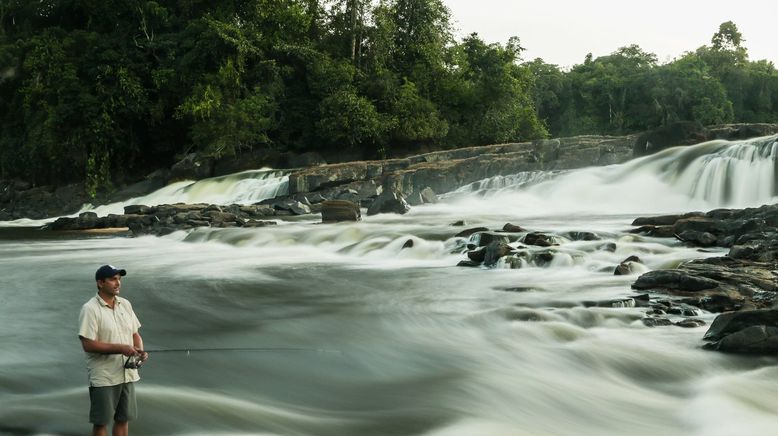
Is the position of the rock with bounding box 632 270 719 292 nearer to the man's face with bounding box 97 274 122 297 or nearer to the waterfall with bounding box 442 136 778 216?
the man's face with bounding box 97 274 122 297

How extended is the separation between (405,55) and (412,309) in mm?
28027

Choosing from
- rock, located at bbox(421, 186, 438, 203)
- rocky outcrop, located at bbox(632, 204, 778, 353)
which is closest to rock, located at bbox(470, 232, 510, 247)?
rocky outcrop, located at bbox(632, 204, 778, 353)

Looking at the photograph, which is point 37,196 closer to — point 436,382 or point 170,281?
point 170,281

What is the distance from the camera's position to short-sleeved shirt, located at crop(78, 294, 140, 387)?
3803mm

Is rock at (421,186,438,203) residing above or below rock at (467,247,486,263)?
above

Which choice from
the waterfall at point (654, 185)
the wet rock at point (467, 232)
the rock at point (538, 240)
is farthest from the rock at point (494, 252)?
the waterfall at point (654, 185)

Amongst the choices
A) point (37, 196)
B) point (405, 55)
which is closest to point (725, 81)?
point (405, 55)

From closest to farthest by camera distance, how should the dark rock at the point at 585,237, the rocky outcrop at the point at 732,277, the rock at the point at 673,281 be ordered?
the rocky outcrop at the point at 732,277, the rock at the point at 673,281, the dark rock at the point at 585,237

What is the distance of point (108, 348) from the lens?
381 cm

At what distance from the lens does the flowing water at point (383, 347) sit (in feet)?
17.7

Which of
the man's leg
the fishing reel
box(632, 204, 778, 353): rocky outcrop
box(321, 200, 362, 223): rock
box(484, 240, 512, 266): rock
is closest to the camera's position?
the fishing reel

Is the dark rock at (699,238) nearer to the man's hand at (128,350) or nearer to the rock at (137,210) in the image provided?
the man's hand at (128,350)

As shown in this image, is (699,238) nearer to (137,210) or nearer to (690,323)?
(690,323)

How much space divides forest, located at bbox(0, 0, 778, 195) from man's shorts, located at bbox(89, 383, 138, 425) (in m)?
28.2
